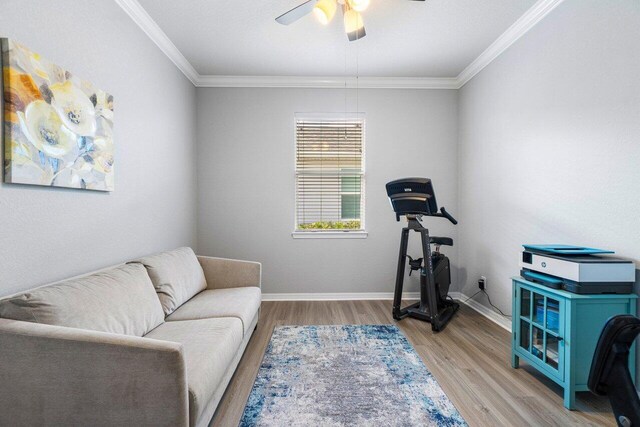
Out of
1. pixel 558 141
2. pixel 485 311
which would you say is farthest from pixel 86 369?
pixel 485 311

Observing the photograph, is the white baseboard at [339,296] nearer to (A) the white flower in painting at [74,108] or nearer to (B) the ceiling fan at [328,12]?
(A) the white flower in painting at [74,108]

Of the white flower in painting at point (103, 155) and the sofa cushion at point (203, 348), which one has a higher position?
the white flower in painting at point (103, 155)

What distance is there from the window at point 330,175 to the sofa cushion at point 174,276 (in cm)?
146

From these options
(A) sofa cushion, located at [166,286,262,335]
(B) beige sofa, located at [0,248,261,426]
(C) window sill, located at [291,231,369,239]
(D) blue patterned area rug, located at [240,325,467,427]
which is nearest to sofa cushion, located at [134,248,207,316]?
(A) sofa cushion, located at [166,286,262,335]

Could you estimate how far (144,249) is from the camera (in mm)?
2570

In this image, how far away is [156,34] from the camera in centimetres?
271

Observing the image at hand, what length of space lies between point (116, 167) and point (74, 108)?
54 cm

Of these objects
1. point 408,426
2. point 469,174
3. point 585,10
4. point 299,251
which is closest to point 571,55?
point 585,10

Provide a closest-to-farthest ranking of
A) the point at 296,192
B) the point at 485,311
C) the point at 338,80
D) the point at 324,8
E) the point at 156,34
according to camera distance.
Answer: the point at 324,8, the point at 156,34, the point at 485,311, the point at 338,80, the point at 296,192

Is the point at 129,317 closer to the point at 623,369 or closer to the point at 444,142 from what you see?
the point at 623,369

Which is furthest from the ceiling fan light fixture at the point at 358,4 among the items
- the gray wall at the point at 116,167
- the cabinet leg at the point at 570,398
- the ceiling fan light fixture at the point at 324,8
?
the cabinet leg at the point at 570,398

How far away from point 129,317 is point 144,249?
1018mm

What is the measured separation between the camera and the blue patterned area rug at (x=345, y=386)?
5.57ft

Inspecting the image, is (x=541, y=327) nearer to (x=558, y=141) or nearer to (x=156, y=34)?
(x=558, y=141)
